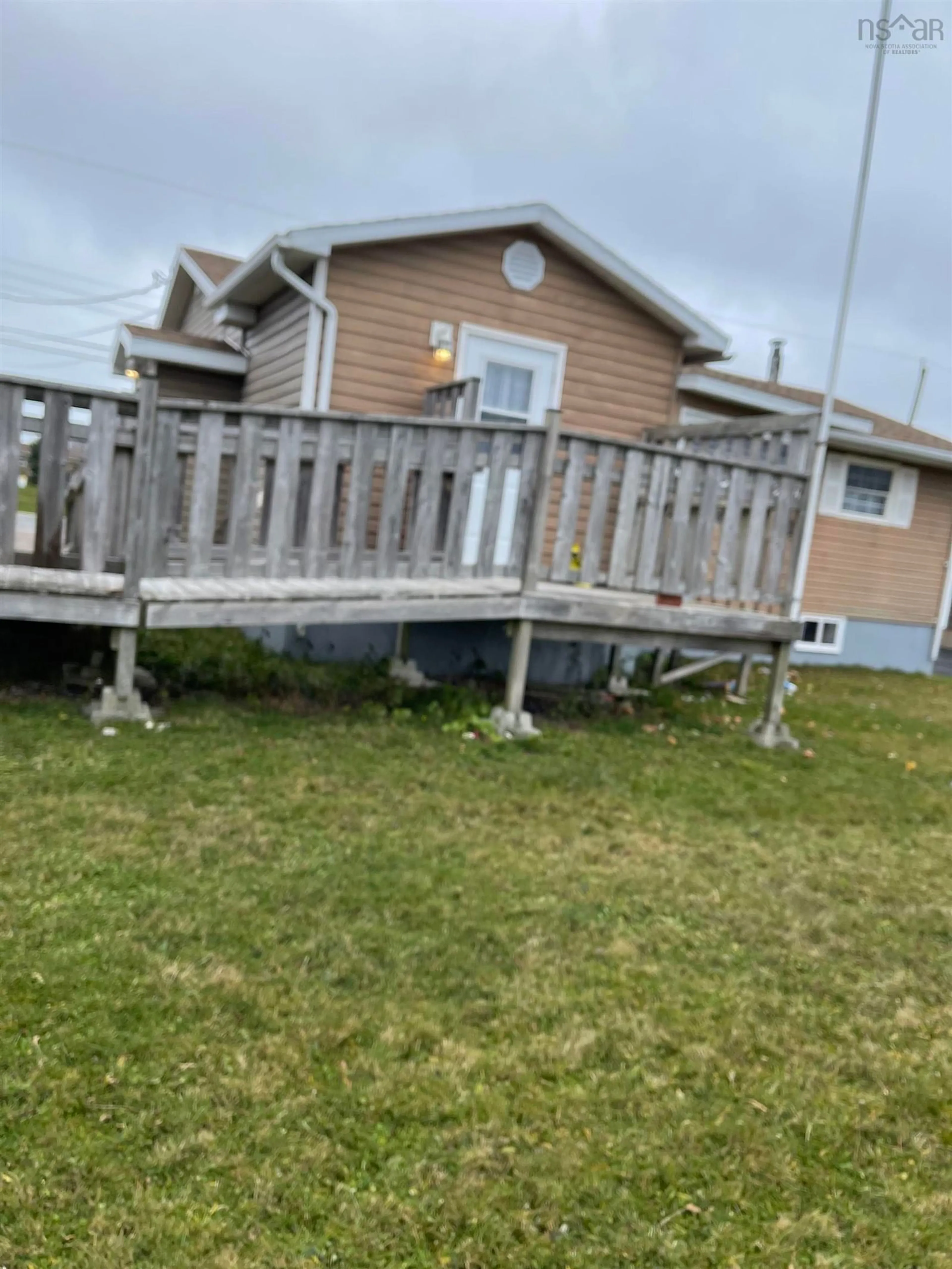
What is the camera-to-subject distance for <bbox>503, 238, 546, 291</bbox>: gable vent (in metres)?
8.13

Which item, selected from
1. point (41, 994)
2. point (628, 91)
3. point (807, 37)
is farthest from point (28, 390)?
point (628, 91)

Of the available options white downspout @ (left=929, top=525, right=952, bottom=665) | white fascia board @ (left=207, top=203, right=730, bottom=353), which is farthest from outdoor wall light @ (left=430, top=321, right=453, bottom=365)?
white downspout @ (left=929, top=525, right=952, bottom=665)

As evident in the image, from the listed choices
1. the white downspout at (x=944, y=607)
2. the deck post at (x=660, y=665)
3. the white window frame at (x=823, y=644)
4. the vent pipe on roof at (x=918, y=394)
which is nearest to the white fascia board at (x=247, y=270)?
the deck post at (x=660, y=665)

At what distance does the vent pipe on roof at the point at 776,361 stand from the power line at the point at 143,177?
80.8 ft

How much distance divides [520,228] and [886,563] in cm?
767

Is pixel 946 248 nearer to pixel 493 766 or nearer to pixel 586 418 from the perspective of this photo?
pixel 586 418

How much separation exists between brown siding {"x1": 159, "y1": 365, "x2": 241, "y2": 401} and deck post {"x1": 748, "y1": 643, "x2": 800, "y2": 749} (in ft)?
21.0

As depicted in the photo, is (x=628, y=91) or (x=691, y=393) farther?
(x=628, y=91)

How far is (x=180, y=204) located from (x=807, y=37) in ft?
138

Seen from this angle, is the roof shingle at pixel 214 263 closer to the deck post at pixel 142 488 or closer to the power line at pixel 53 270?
the deck post at pixel 142 488

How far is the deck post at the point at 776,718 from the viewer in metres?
6.48

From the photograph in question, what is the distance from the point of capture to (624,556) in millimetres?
6133

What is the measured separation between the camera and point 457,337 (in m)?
7.99

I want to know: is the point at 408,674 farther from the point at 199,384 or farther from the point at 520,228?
the point at 199,384
